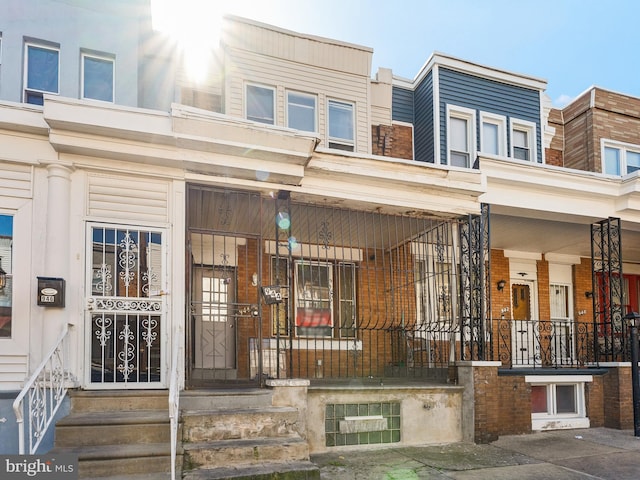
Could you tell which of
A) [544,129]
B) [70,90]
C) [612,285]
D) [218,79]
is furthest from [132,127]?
[544,129]

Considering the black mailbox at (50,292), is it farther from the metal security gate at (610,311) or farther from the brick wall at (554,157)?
the brick wall at (554,157)

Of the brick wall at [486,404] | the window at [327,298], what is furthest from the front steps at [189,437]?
the window at [327,298]

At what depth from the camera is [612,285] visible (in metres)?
10.5

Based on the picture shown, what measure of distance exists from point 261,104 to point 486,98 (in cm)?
549

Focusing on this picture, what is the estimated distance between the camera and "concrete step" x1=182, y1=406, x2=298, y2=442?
6055 millimetres

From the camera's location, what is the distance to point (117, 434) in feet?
18.8

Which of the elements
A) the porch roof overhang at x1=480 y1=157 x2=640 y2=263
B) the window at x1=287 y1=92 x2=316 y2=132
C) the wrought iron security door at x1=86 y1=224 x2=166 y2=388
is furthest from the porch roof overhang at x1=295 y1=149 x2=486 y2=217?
the window at x1=287 y1=92 x2=316 y2=132

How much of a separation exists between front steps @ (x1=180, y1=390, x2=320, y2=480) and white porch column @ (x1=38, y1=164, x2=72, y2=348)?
1783 millimetres

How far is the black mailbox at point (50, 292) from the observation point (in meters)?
6.34

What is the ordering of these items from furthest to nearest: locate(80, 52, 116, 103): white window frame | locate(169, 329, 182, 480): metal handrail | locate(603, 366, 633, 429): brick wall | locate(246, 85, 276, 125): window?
1. locate(246, 85, 276, 125): window
2. locate(603, 366, 633, 429): brick wall
3. locate(80, 52, 116, 103): white window frame
4. locate(169, 329, 182, 480): metal handrail

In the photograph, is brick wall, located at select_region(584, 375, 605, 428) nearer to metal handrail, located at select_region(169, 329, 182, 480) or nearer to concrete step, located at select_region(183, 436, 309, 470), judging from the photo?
concrete step, located at select_region(183, 436, 309, 470)

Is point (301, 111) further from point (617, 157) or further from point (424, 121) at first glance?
point (617, 157)

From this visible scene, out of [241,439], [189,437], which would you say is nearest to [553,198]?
[241,439]

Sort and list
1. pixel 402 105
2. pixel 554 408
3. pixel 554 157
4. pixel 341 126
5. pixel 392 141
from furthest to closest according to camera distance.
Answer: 1. pixel 554 157
2. pixel 402 105
3. pixel 392 141
4. pixel 341 126
5. pixel 554 408
